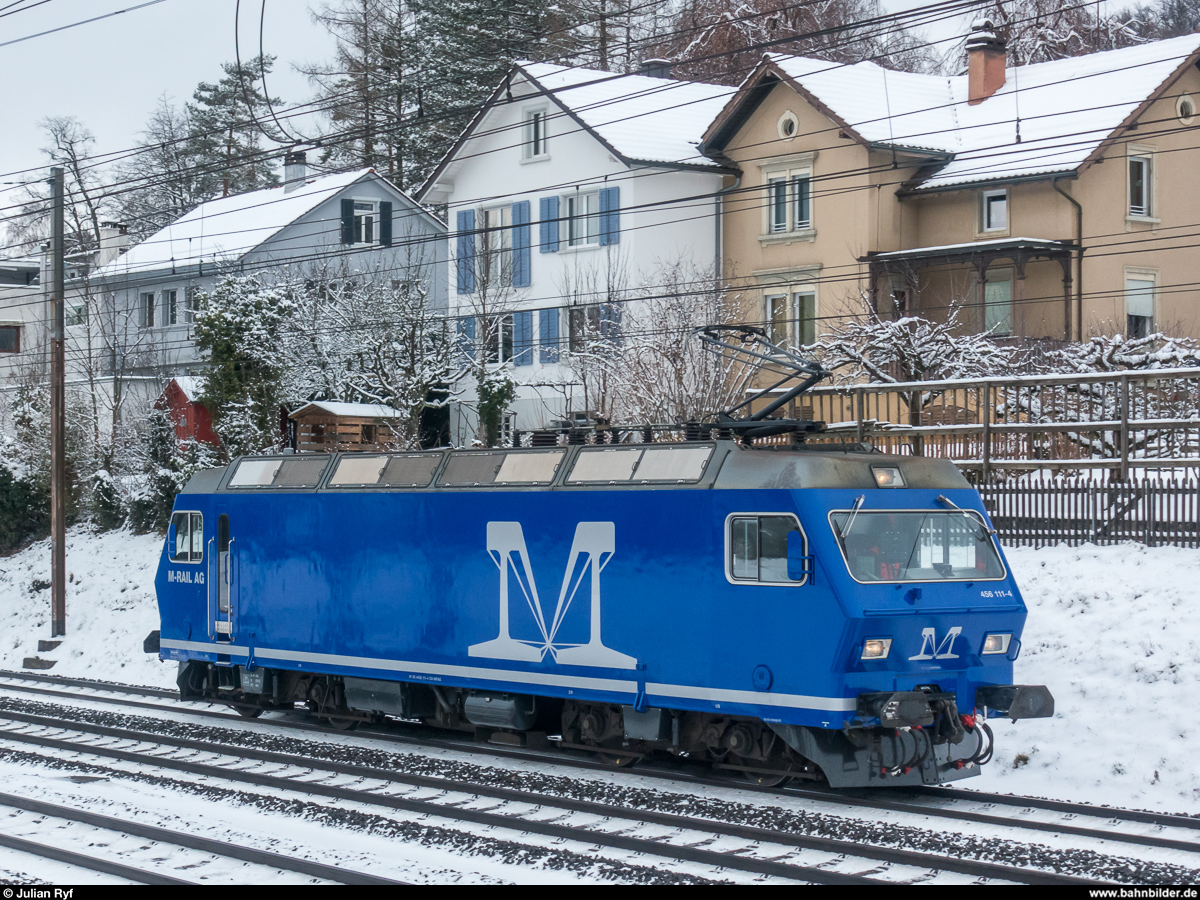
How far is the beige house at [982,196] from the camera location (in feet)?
96.9

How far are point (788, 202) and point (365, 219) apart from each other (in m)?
15.8

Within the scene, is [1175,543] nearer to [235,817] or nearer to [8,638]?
[235,817]

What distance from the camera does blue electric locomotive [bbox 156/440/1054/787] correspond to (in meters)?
10.6

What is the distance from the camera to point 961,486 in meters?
11.8

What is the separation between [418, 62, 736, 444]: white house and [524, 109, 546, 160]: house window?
0.04m

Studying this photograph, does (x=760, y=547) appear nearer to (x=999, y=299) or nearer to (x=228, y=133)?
(x=999, y=299)

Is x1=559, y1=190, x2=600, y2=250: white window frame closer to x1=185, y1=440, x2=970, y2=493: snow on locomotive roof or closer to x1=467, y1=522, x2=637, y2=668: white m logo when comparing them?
x1=185, y1=440, x2=970, y2=493: snow on locomotive roof

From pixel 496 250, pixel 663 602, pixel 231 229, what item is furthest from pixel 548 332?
pixel 663 602

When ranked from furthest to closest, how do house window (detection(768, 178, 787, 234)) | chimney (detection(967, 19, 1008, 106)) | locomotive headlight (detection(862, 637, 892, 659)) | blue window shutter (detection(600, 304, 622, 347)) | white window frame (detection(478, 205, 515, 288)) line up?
1. house window (detection(768, 178, 787, 234))
2. chimney (detection(967, 19, 1008, 106))
3. white window frame (detection(478, 205, 515, 288))
4. blue window shutter (detection(600, 304, 622, 347))
5. locomotive headlight (detection(862, 637, 892, 659))

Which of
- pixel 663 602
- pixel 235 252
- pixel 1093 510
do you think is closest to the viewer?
pixel 663 602

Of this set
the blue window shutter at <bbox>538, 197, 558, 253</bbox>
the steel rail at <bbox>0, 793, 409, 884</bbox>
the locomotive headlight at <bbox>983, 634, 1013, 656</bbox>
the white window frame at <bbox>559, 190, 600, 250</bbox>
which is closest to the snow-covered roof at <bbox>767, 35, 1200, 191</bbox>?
the white window frame at <bbox>559, 190, 600, 250</bbox>

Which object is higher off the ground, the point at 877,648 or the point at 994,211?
the point at 994,211

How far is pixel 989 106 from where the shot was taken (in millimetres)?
32344

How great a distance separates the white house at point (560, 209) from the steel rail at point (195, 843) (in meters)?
19.8
